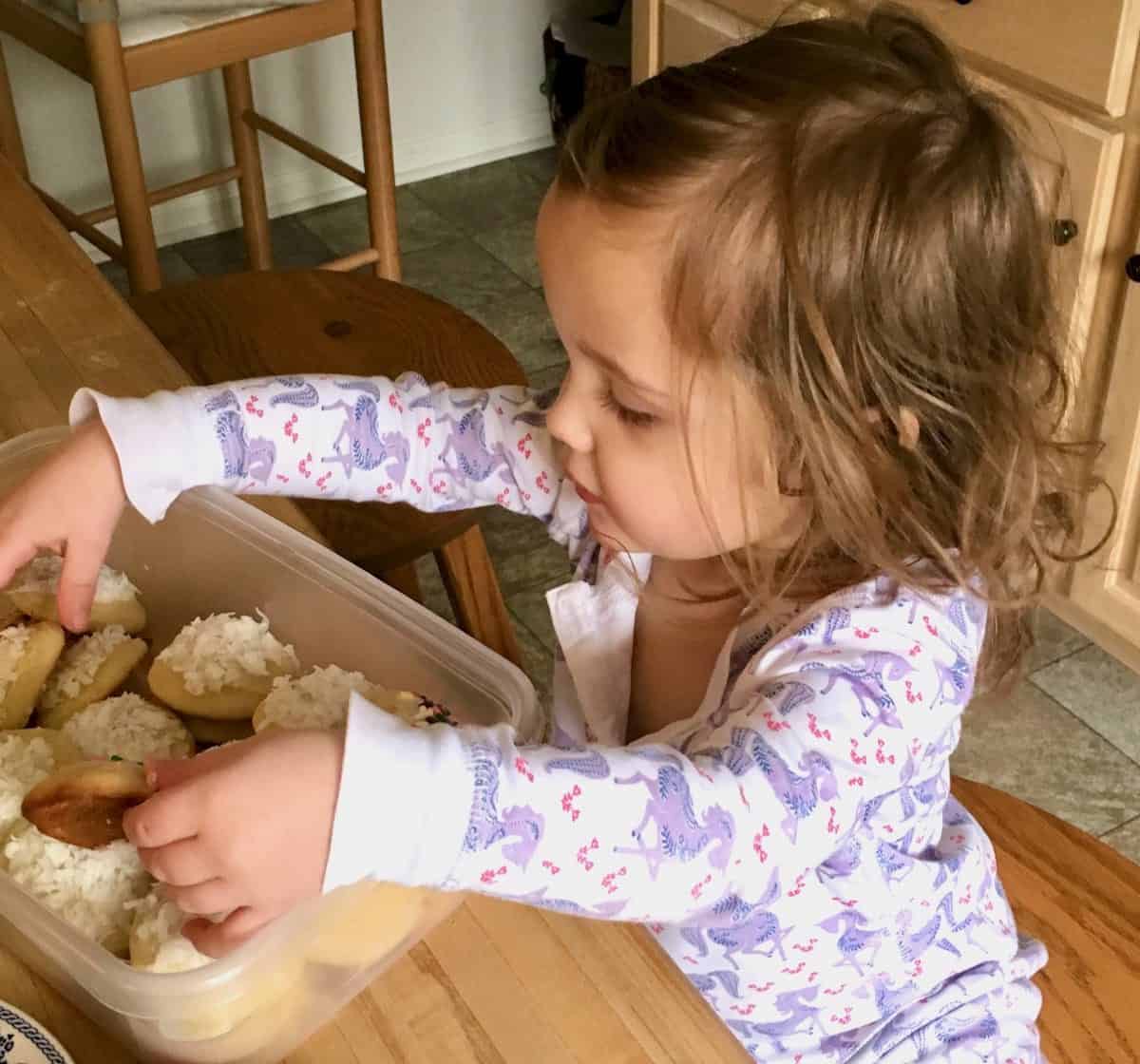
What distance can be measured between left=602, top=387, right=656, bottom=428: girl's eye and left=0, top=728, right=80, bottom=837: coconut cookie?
0.88 feet

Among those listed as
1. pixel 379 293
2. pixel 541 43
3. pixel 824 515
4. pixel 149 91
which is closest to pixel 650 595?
pixel 824 515

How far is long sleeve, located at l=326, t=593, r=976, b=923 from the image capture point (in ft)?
1.44

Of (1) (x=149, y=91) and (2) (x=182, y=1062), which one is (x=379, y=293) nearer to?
(2) (x=182, y=1062)

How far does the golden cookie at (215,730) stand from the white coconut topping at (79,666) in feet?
0.17

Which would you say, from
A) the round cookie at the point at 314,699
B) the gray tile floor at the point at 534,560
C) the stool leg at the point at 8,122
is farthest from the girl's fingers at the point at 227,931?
the stool leg at the point at 8,122

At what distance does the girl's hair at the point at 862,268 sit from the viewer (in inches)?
21.8

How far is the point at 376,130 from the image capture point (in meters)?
1.83

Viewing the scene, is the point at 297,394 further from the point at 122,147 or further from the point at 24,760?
the point at 122,147

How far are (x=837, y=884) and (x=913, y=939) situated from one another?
8 cm

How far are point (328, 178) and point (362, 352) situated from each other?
1.50 meters

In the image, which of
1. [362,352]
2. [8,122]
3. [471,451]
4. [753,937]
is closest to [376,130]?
[8,122]

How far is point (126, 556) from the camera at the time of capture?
70 centimetres

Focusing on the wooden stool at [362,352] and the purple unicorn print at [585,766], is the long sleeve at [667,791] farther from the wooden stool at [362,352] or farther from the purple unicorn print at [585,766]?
the wooden stool at [362,352]

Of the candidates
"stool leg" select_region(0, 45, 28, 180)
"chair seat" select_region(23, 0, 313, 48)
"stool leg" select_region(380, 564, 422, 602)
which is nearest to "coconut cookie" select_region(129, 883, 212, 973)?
"stool leg" select_region(380, 564, 422, 602)
